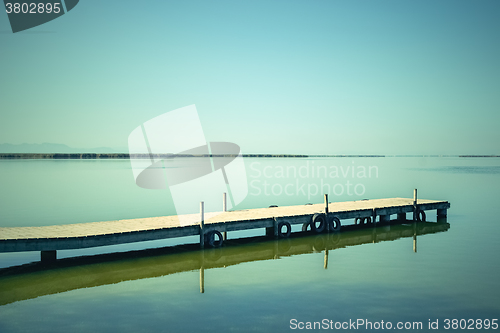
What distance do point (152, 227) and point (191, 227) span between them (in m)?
1.45

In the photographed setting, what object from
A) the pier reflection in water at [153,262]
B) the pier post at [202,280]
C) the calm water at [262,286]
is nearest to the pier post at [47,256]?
the pier reflection in water at [153,262]

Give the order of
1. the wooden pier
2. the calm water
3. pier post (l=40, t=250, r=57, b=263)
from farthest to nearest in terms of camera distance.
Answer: pier post (l=40, t=250, r=57, b=263), the wooden pier, the calm water

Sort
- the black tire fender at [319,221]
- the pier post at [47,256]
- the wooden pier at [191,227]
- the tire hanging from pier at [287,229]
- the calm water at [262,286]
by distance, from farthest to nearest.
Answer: the black tire fender at [319,221], the tire hanging from pier at [287,229], the pier post at [47,256], the wooden pier at [191,227], the calm water at [262,286]

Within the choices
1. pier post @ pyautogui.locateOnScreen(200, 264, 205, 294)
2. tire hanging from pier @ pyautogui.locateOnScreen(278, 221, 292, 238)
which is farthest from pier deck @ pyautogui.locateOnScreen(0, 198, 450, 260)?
pier post @ pyautogui.locateOnScreen(200, 264, 205, 294)

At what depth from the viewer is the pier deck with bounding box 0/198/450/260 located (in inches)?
522

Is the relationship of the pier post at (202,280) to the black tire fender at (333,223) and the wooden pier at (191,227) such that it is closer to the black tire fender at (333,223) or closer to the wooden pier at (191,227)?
the wooden pier at (191,227)

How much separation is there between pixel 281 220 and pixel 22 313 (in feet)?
35.6

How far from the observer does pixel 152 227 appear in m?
15.5

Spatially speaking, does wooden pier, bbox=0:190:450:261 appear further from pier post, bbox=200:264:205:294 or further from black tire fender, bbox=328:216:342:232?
pier post, bbox=200:264:205:294

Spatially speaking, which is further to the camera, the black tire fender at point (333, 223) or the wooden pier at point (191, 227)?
the black tire fender at point (333, 223)

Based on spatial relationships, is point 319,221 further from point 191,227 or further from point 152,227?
point 152,227

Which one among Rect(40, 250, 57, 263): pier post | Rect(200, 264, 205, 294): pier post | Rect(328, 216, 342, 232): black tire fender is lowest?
Rect(328, 216, 342, 232): black tire fender

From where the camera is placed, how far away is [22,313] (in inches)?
411

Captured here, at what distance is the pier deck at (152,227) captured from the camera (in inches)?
522
